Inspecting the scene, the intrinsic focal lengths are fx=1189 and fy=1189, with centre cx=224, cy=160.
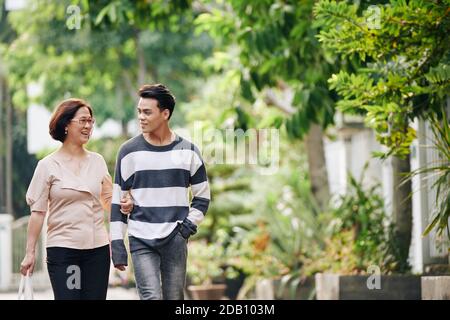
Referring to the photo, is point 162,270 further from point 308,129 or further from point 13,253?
point 13,253

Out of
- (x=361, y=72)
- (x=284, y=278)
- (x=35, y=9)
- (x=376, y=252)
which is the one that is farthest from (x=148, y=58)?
(x=361, y=72)

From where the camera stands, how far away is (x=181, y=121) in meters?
35.9

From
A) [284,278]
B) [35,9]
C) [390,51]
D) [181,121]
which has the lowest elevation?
[284,278]

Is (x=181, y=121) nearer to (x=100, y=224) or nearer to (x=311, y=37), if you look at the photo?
(x=311, y=37)

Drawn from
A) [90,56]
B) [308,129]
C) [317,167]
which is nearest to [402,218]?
[308,129]

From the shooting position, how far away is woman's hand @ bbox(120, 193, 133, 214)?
774 cm

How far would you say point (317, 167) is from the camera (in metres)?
17.2

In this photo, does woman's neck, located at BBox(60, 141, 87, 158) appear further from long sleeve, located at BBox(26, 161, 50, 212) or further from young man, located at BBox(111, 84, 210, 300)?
young man, located at BBox(111, 84, 210, 300)

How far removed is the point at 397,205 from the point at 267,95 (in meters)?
7.55

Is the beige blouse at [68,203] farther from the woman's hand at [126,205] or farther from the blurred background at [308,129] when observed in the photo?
the blurred background at [308,129]

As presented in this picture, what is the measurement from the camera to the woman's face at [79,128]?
26.5ft

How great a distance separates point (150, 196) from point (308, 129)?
215 inches

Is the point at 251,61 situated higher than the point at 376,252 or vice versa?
the point at 251,61

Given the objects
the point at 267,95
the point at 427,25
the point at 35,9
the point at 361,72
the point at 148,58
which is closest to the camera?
the point at 427,25
